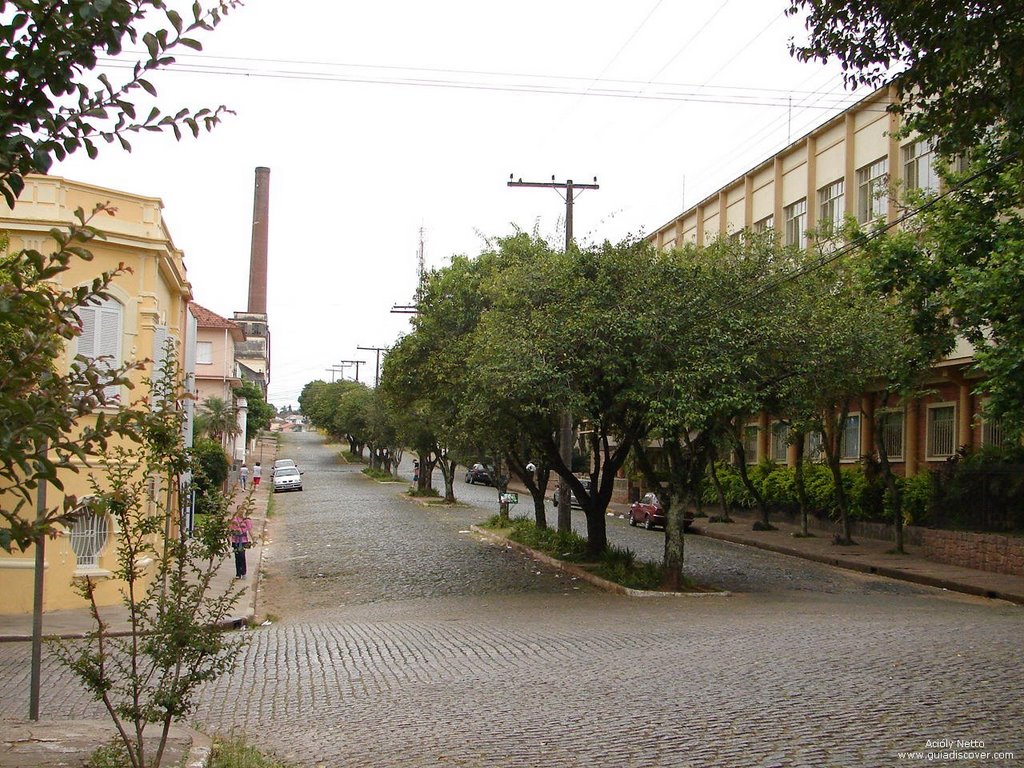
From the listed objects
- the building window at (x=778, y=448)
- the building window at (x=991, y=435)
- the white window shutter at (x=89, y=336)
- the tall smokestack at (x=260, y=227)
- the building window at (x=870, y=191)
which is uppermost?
the tall smokestack at (x=260, y=227)

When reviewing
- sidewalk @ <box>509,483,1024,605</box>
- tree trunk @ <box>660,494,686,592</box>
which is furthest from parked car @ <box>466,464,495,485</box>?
tree trunk @ <box>660,494,686,592</box>

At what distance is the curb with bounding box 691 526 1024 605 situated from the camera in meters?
23.4

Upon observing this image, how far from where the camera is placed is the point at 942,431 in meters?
32.8

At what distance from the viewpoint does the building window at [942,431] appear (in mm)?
32219

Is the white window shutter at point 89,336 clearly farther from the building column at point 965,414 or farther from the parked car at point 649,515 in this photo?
the parked car at point 649,515

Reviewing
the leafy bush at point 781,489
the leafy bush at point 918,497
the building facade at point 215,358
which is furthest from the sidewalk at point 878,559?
the building facade at point 215,358

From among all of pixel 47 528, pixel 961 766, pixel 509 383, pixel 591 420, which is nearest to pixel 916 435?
pixel 591 420

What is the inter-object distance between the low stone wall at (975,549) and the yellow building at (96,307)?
63.3 ft

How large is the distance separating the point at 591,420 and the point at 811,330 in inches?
202

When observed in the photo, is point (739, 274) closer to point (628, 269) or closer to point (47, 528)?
point (628, 269)

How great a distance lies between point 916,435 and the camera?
33.9 meters

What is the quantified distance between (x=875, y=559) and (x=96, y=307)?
20.3 m

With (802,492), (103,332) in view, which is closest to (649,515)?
(802,492)

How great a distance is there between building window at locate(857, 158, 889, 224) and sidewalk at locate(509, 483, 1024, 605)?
1007 centimetres
